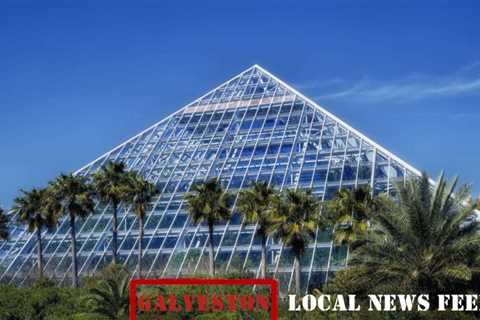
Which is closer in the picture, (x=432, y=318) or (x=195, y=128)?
(x=432, y=318)

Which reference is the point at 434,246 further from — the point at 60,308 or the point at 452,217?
the point at 60,308

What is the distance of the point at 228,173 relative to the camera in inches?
2196

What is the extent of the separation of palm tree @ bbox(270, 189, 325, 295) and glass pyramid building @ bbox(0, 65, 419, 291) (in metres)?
4.16

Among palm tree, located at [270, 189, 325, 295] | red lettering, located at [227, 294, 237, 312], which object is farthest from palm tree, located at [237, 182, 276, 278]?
red lettering, located at [227, 294, 237, 312]

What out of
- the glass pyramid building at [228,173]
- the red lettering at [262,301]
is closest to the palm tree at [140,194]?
the glass pyramid building at [228,173]

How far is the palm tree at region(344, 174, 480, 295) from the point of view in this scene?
24.5 m

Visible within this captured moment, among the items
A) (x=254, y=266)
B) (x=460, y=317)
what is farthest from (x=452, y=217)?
(x=254, y=266)

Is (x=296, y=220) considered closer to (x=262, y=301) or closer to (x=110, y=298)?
(x=110, y=298)

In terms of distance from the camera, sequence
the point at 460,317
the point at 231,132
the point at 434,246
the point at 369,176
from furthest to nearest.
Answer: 1. the point at 231,132
2. the point at 369,176
3. the point at 434,246
4. the point at 460,317

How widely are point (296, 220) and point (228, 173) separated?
19.1 metres

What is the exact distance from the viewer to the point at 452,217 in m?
25.3

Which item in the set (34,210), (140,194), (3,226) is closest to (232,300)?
(140,194)

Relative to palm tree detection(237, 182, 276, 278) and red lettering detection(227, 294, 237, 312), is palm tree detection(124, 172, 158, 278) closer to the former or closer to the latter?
palm tree detection(237, 182, 276, 278)

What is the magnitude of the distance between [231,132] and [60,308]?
3225 cm
